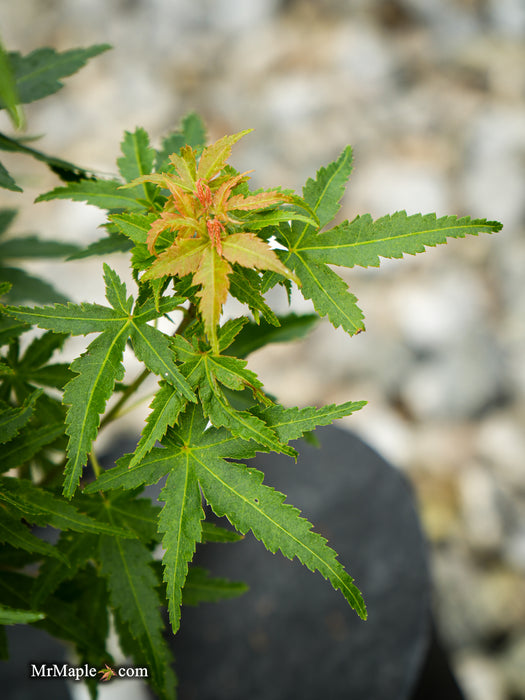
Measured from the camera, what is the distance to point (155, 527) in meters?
0.55

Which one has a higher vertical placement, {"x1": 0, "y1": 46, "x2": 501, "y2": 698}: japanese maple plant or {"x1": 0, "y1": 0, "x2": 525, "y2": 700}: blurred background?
{"x1": 0, "y1": 0, "x2": 525, "y2": 700}: blurred background

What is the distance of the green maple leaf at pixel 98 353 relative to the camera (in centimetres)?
45

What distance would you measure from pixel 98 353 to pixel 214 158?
6.6 inches

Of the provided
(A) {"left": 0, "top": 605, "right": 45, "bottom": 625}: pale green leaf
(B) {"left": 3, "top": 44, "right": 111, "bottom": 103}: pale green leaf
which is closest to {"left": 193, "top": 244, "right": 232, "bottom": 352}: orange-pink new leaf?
(A) {"left": 0, "top": 605, "right": 45, "bottom": 625}: pale green leaf

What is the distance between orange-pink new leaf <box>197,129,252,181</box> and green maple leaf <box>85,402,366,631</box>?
18 cm

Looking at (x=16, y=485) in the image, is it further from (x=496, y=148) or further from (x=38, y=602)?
(x=496, y=148)

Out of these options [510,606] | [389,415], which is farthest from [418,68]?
[510,606]

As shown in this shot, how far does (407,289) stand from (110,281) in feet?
5.55

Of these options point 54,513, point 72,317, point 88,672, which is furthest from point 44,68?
point 88,672

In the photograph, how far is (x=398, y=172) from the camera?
7.50 ft

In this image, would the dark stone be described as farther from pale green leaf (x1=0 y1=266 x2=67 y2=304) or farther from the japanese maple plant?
pale green leaf (x1=0 y1=266 x2=67 y2=304)

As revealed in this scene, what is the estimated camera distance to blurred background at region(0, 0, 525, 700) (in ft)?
5.59

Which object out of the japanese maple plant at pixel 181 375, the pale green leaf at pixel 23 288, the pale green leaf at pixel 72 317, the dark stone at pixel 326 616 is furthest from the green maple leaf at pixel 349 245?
the dark stone at pixel 326 616

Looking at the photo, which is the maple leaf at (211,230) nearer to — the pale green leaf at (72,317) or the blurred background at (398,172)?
the pale green leaf at (72,317)
